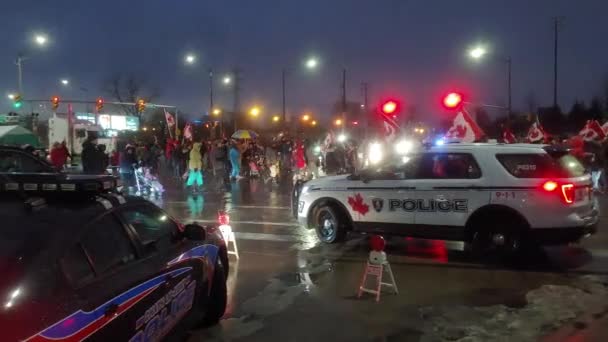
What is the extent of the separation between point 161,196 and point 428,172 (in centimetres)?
1148

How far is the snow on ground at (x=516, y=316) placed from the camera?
214 inches

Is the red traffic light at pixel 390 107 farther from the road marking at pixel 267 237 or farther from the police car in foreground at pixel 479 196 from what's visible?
A: the road marking at pixel 267 237

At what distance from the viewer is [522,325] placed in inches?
223

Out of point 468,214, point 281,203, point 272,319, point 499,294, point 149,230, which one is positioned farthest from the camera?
point 281,203

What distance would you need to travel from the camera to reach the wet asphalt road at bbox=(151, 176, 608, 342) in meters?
5.66

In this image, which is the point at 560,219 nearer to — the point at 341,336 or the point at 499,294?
the point at 499,294

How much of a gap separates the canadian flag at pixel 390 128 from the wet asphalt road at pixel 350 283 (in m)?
3.45

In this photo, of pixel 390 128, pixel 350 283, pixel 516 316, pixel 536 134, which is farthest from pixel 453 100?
pixel 536 134

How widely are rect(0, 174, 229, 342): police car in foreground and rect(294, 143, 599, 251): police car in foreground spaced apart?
4.44m

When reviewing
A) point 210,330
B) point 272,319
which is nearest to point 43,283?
point 210,330

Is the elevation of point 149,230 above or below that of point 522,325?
above

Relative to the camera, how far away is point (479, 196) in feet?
27.2

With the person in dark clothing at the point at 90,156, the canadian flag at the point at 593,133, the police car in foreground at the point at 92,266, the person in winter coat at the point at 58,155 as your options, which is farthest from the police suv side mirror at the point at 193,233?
the canadian flag at the point at 593,133

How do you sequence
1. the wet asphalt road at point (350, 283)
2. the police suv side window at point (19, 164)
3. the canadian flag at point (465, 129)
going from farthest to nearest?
the police suv side window at point (19, 164) < the canadian flag at point (465, 129) < the wet asphalt road at point (350, 283)
